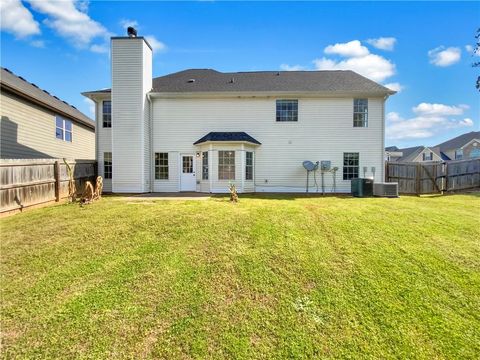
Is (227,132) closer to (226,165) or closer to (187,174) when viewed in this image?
(226,165)

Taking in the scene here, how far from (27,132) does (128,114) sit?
5.33 meters

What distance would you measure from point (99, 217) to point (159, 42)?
11.3 m

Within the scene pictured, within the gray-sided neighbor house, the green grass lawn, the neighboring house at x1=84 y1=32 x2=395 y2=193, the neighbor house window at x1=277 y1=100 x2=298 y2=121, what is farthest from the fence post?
the gray-sided neighbor house

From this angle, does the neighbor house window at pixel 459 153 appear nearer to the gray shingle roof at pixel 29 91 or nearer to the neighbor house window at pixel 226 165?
the neighbor house window at pixel 226 165

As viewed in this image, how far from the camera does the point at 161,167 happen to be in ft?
45.6

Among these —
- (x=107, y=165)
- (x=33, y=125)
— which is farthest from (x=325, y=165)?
(x=33, y=125)

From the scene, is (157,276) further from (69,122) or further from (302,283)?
(69,122)

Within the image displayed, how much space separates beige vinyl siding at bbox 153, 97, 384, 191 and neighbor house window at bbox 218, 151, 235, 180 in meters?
1.45

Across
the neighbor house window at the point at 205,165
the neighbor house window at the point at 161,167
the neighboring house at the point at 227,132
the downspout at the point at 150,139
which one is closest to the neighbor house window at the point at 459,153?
the neighboring house at the point at 227,132

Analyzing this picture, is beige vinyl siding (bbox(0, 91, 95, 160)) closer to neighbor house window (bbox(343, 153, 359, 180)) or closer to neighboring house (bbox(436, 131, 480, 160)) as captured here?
neighbor house window (bbox(343, 153, 359, 180))

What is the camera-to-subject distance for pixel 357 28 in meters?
13.9

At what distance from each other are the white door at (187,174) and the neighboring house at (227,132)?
0.05 m

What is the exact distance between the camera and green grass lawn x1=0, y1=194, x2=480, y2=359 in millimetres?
3285

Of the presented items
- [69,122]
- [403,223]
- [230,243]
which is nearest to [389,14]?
[403,223]
